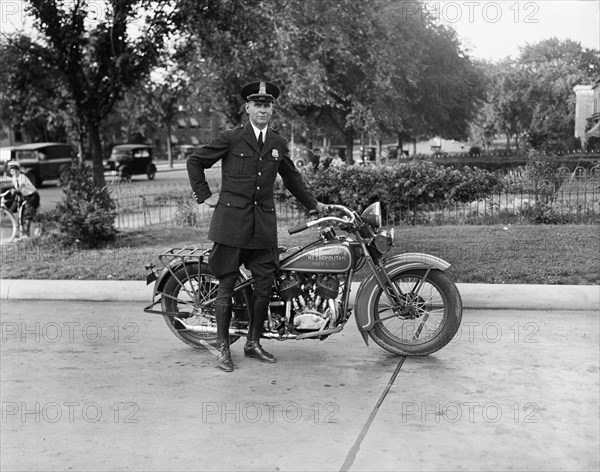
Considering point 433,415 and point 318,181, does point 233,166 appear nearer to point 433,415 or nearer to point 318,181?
point 433,415

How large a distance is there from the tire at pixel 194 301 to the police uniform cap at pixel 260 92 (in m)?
1.36

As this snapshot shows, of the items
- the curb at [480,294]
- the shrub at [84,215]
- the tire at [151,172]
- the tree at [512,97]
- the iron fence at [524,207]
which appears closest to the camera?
the curb at [480,294]

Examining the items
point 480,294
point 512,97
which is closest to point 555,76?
point 512,97

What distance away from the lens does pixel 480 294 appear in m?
7.27

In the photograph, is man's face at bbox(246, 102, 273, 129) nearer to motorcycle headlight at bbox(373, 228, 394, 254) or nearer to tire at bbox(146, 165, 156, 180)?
motorcycle headlight at bbox(373, 228, 394, 254)

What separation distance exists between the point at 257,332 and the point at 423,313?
1.25m

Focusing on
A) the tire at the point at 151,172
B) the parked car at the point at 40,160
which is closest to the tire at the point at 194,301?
the parked car at the point at 40,160

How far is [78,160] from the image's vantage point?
1089 centimetres

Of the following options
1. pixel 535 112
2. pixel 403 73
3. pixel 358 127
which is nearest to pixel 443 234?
pixel 403 73

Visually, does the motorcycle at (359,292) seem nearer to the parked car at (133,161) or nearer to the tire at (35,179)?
the tire at (35,179)

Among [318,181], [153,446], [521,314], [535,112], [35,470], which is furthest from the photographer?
[535,112]

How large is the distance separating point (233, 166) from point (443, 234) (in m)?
4.80

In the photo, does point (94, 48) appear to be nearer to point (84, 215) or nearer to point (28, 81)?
point (28, 81)

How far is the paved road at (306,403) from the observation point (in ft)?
12.7
